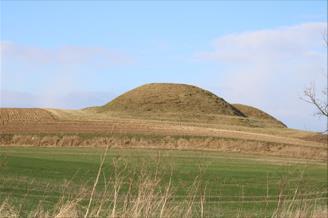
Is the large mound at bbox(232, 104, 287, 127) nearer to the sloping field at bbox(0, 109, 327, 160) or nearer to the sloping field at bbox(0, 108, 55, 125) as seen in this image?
the sloping field at bbox(0, 108, 55, 125)

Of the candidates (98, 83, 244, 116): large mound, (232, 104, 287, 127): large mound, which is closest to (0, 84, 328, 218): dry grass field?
(98, 83, 244, 116): large mound

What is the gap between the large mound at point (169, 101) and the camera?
133 m

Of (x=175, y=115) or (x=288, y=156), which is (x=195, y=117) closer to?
(x=175, y=115)

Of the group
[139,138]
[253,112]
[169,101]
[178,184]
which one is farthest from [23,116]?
[253,112]

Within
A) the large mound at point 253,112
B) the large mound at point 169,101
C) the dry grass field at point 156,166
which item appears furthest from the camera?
the large mound at point 253,112

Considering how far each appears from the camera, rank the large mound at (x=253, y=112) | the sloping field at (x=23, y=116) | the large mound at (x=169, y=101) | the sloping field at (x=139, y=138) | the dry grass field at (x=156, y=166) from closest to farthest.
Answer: the dry grass field at (x=156, y=166)
the sloping field at (x=139, y=138)
the sloping field at (x=23, y=116)
the large mound at (x=169, y=101)
the large mound at (x=253, y=112)

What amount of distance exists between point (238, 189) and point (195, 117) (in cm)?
8983

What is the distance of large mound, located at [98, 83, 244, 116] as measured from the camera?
133000mm

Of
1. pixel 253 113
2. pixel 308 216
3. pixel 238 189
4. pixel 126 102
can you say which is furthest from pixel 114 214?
pixel 253 113

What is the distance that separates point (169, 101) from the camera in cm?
13862

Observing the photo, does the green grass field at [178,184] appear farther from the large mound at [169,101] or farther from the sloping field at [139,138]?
the large mound at [169,101]

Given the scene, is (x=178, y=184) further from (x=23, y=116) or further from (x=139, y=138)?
(x=23, y=116)

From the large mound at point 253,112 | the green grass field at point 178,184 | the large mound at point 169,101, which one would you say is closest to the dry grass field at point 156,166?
the green grass field at point 178,184

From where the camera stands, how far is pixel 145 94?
144m
